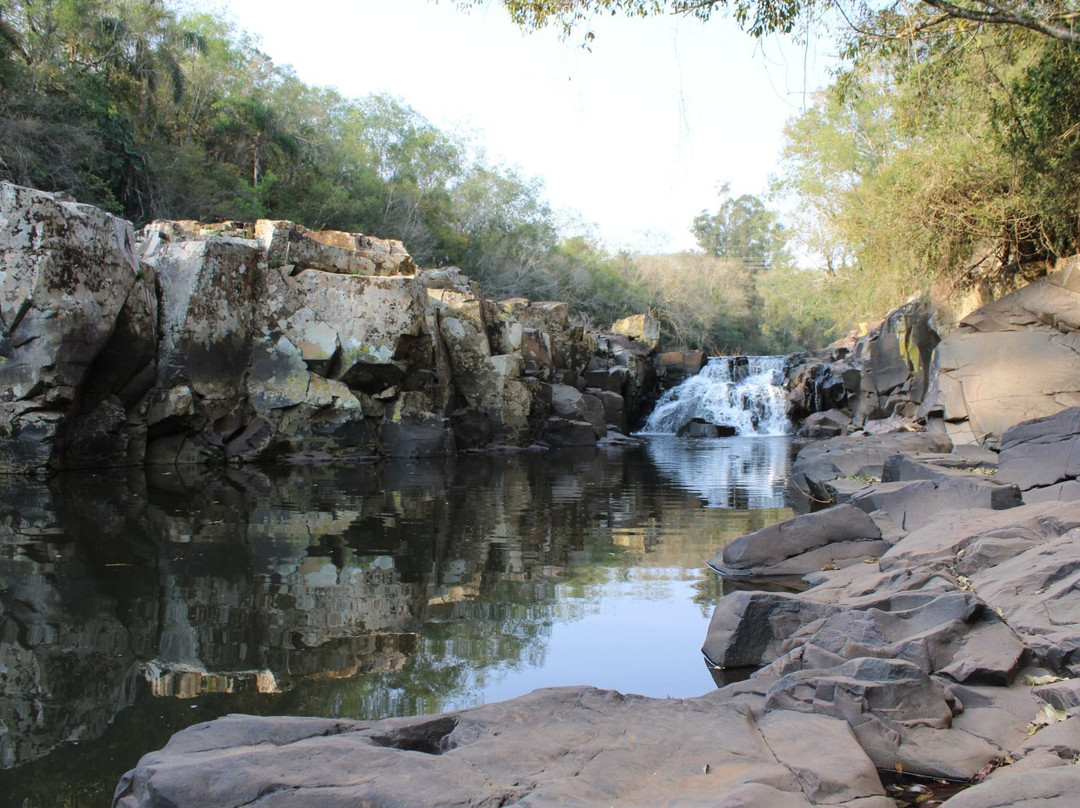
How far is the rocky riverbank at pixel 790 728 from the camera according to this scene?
2348mm

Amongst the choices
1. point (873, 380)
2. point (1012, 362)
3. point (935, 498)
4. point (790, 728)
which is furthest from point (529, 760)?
point (873, 380)

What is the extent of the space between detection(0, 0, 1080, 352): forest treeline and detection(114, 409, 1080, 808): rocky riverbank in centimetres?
676

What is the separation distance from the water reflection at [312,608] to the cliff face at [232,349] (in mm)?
2719

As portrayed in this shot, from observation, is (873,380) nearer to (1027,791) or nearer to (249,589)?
(249,589)

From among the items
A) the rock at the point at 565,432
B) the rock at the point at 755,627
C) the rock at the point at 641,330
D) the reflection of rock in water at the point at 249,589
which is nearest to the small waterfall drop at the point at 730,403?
the rock at the point at 641,330

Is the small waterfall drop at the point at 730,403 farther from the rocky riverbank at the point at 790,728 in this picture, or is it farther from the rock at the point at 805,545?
the rocky riverbank at the point at 790,728

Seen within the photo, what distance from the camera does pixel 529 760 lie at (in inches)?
103

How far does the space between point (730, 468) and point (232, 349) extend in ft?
30.4

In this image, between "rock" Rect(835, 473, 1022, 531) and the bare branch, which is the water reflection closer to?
"rock" Rect(835, 473, 1022, 531)

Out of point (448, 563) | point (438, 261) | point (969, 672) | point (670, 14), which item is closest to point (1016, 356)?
point (670, 14)

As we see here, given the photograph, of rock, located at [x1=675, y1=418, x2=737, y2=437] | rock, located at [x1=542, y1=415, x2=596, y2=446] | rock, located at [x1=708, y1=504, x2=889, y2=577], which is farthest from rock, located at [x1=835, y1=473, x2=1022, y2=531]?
rock, located at [x1=675, y1=418, x2=737, y2=437]

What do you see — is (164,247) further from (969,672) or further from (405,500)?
(969,672)

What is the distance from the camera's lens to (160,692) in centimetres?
396

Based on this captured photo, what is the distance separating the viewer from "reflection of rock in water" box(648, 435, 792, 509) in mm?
11472
